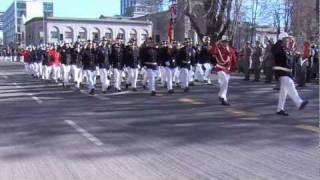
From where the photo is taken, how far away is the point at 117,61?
72.9 feet

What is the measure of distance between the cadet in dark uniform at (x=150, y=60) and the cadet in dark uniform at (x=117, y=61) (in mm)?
1398

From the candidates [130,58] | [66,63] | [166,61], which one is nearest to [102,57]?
[130,58]

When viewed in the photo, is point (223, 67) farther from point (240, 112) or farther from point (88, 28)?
point (88, 28)

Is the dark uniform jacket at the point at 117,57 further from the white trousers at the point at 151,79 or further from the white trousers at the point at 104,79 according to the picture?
the white trousers at the point at 151,79

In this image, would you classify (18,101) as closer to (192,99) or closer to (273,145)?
(192,99)

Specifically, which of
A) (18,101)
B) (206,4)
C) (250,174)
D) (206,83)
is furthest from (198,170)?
(206,4)

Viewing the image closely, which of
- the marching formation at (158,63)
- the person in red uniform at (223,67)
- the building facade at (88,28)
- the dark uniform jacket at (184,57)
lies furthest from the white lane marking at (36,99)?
the building facade at (88,28)

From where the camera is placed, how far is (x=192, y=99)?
1819 cm

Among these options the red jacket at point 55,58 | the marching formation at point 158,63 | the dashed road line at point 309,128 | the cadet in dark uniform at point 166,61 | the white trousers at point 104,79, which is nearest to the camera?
the dashed road line at point 309,128

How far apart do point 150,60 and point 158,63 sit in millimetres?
1832

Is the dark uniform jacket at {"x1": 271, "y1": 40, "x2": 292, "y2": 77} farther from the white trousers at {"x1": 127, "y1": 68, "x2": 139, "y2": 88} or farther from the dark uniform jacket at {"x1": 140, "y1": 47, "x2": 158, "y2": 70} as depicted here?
the white trousers at {"x1": 127, "y1": 68, "x2": 139, "y2": 88}

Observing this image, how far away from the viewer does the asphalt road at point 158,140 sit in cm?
819

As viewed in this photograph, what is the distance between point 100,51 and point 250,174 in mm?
14641

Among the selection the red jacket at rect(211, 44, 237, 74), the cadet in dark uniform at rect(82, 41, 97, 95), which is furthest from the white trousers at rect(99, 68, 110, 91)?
the red jacket at rect(211, 44, 237, 74)
